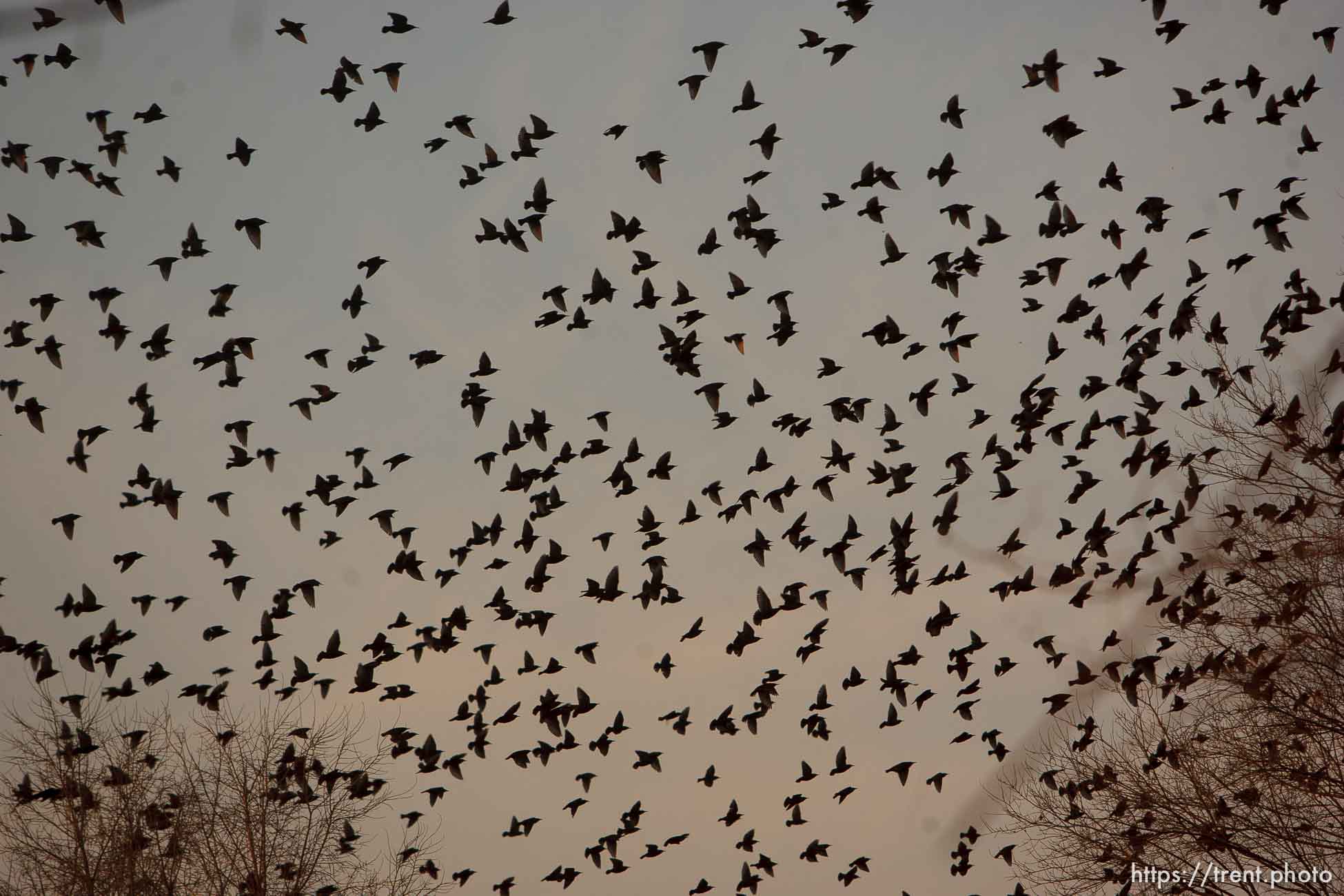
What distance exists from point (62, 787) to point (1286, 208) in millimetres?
23084

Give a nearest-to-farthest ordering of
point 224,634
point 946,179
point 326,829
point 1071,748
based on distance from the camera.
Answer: point 946,179
point 224,634
point 1071,748
point 326,829

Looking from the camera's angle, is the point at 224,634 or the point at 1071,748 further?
the point at 1071,748

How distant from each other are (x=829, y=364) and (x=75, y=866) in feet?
51.2

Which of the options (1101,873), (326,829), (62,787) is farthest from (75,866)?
(1101,873)

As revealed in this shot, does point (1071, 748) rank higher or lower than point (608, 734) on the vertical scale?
lower

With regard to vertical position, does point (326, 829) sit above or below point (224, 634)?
below

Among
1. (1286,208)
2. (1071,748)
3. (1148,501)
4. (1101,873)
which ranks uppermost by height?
(1286,208)

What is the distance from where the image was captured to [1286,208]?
19.2 metres

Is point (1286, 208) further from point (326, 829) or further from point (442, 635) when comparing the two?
point (326, 829)

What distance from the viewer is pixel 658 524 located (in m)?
23.1

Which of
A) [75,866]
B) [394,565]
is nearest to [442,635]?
[394,565]

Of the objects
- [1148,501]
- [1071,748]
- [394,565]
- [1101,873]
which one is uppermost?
[394,565]

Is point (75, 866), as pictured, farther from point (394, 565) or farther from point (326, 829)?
point (394, 565)

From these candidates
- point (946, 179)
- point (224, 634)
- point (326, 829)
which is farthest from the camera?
point (326, 829)
